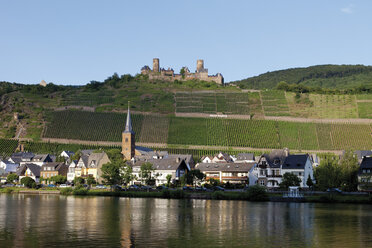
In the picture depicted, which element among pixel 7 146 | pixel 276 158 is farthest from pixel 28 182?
pixel 7 146

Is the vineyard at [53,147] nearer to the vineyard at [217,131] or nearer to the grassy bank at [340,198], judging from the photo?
the vineyard at [217,131]

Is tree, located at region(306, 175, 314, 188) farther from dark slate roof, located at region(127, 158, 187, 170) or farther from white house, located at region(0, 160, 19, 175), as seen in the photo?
→ white house, located at region(0, 160, 19, 175)

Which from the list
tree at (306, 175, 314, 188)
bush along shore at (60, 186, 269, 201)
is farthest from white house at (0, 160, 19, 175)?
tree at (306, 175, 314, 188)

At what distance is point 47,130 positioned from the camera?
502 feet

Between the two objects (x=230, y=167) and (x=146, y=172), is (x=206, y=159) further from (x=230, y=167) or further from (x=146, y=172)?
(x=146, y=172)

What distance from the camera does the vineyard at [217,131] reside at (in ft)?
454

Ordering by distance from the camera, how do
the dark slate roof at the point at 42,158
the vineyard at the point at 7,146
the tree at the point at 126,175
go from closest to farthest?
the tree at the point at 126,175 < the dark slate roof at the point at 42,158 < the vineyard at the point at 7,146

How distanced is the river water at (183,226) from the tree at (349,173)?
53.0 ft

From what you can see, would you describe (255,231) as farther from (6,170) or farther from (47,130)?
(47,130)

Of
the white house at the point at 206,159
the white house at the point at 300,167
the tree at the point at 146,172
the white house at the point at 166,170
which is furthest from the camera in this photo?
the white house at the point at 206,159

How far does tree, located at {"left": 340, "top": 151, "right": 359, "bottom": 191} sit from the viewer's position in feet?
253

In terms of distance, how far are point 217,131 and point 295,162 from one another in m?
58.3

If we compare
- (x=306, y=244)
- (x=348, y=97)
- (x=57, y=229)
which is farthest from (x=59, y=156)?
(x=348, y=97)

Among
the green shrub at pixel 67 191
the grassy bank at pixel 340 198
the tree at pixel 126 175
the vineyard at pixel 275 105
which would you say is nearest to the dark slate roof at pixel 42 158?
the tree at pixel 126 175
